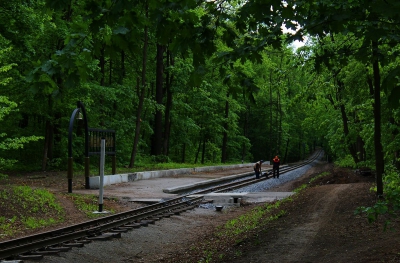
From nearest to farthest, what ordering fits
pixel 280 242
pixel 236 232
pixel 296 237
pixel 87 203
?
1. pixel 280 242
2. pixel 296 237
3. pixel 236 232
4. pixel 87 203

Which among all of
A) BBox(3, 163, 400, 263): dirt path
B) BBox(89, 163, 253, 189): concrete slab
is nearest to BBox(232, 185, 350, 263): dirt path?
BBox(3, 163, 400, 263): dirt path

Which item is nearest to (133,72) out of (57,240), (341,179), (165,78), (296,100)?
(165,78)

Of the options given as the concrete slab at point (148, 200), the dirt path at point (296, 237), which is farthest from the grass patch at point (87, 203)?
the dirt path at point (296, 237)

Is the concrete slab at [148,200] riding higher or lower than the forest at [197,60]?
lower

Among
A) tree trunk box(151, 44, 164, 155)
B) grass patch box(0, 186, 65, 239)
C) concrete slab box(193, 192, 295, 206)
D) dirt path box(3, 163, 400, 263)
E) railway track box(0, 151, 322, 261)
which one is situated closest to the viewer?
dirt path box(3, 163, 400, 263)

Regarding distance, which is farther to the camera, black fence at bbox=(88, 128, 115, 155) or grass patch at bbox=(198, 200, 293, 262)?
black fence at bbox=(88, 128, 115, 155)

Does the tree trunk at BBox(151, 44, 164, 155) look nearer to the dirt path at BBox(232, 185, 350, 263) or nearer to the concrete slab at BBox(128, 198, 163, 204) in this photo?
the concrete slab at BBox(128, 198, 163, 204)

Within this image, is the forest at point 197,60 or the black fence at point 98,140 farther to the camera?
the black fence at point 98,140

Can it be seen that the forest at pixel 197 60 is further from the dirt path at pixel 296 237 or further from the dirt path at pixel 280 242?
the dirt path at pixel 296 237

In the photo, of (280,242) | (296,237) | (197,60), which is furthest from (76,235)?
(197,60)

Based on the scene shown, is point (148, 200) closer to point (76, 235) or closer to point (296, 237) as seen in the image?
point (76, 235)

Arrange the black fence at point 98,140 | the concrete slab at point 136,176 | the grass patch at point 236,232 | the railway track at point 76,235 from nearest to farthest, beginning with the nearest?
the railway track at point 76,235 < the grass patch at point 236,232 < the concrete slab at point 136,176 < the black fence at point 98,140

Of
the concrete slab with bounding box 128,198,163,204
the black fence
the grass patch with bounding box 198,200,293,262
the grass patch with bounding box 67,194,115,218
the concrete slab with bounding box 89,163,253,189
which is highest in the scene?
the black fence

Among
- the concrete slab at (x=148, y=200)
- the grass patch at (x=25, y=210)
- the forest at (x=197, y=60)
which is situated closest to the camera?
the forest at (x=197, y=60)
